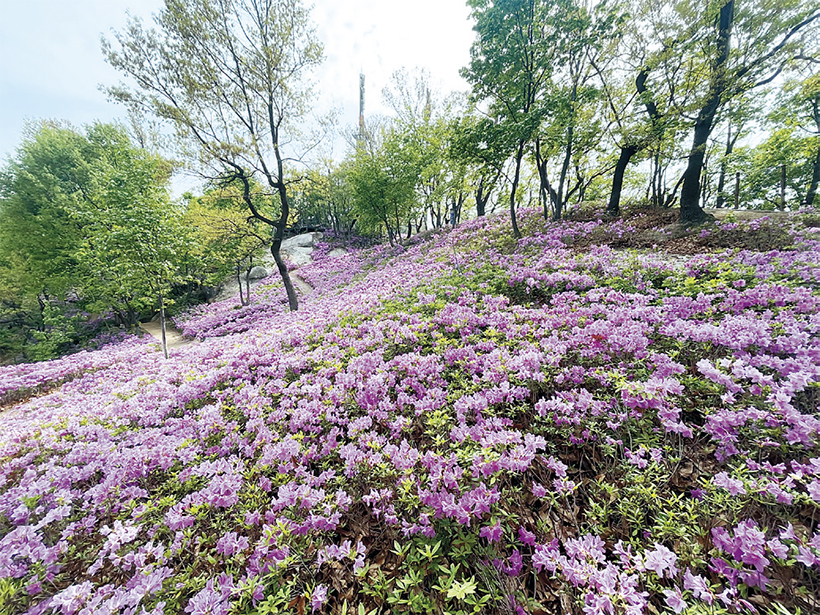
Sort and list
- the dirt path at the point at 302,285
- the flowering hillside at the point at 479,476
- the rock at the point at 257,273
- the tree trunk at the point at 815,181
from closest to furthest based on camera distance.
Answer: the flowering hillside at the point at 479,476
the tree trunk at the point at 815,181
the dirt path at the point at 302,285
the rock at the point at 257,273

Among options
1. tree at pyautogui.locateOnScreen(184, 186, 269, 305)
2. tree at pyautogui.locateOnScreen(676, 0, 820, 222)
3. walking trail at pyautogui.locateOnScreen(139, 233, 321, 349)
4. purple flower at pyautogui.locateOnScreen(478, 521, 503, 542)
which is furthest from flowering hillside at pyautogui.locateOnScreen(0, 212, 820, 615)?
walking trail at pyautogui.locateOnScreen(139, 233, 321, 349)

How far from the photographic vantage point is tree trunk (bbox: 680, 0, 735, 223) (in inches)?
370

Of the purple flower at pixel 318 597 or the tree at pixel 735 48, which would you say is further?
the tree at pixel 735 48

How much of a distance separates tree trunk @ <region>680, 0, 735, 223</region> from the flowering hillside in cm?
529

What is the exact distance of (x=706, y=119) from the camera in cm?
1014

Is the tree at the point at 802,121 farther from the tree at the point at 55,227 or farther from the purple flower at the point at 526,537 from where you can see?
the tree at the point at 55,227

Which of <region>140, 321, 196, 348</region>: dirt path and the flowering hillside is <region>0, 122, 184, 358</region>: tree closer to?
<region>140, 321, 196, 348</region>: dirt path

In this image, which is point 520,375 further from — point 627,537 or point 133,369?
point 133,369

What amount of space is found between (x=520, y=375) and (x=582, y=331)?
5.14 feet

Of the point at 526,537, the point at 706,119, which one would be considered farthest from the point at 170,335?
the point at 706,119

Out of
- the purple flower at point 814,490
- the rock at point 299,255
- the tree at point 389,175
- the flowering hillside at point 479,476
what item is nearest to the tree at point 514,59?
the flowering hillside at point 479,476

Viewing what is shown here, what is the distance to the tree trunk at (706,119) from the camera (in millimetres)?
9391

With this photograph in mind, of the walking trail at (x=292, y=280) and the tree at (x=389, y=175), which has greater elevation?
the tree at (x=389, y=175)

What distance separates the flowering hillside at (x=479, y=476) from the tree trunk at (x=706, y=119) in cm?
529
